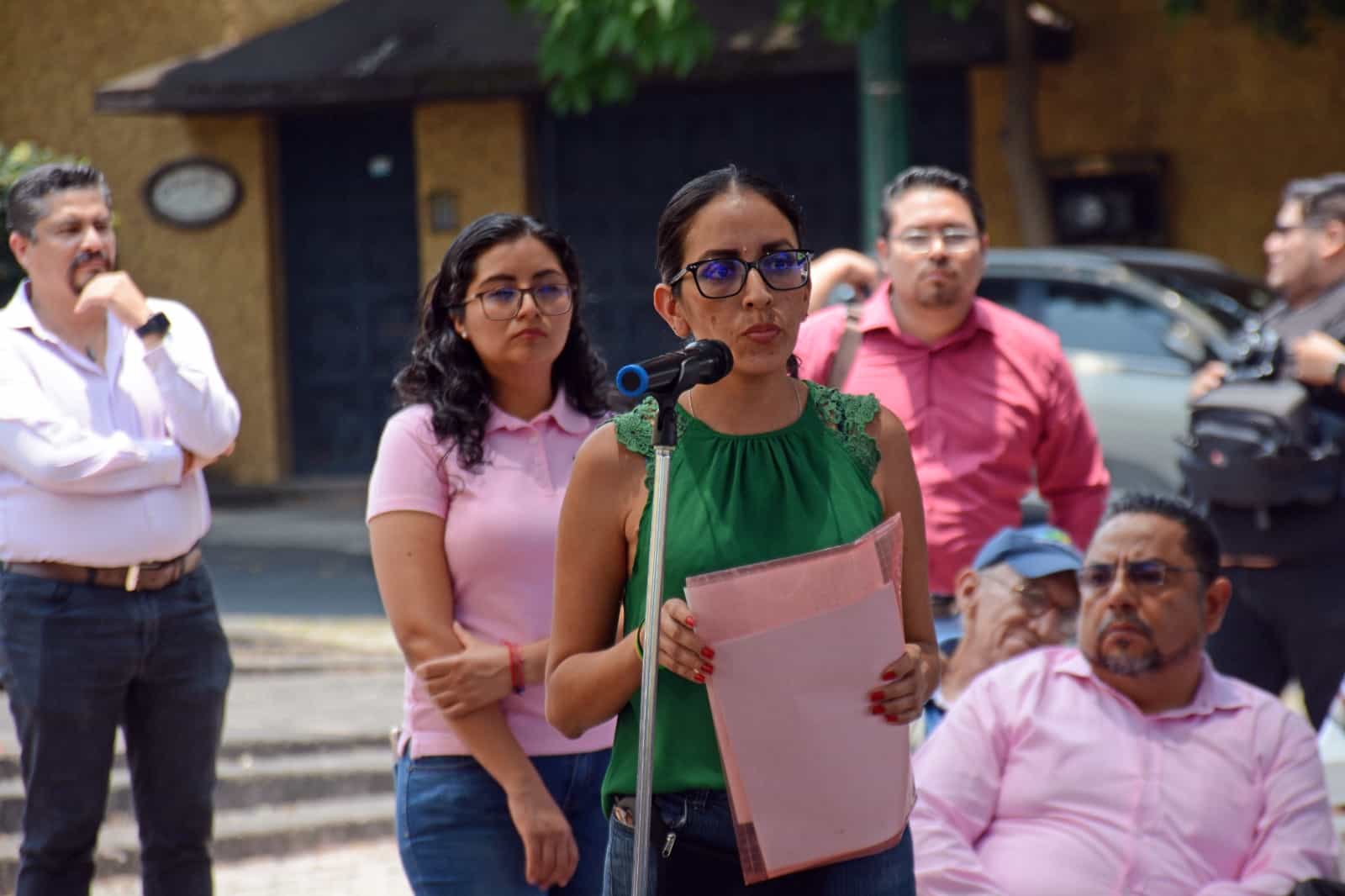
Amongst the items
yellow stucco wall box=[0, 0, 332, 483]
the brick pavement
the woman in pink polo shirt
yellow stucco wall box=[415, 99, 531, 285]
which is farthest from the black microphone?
yellow stucco wall box=[0, 0, 332, 483]

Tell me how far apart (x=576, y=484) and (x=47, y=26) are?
14.8m

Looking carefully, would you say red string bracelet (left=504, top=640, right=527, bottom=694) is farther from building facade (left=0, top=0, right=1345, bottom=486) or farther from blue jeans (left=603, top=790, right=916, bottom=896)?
building facade (left=0, top=0, right=1345, bottom=486)

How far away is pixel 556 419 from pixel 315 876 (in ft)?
11.1

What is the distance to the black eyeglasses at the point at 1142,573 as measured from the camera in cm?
439

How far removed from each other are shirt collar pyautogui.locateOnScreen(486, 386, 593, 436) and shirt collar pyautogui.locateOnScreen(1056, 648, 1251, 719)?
4.13 feet

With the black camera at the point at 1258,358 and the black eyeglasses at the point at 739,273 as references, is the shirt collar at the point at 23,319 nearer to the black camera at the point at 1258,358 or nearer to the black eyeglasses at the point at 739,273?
the black eyeglasses at the point at 739,273

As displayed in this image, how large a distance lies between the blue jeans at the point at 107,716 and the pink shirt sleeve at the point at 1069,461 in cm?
222

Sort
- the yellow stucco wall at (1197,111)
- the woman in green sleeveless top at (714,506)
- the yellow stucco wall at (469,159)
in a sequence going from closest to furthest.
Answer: the woman in green sleeveless top at (714,506) → the yellow stucco wall at (1197,111) → the yellow stucco wall at (469,159)

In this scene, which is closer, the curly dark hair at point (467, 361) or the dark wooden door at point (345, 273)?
the curly dark hair at point (467, 361)

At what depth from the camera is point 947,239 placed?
16.8ft

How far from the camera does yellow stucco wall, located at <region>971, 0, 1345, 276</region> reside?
45.2 feet

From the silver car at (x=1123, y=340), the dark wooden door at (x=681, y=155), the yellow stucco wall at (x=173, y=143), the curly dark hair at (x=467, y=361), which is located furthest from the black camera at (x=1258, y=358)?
the yellow stucco wall at (x=173, y=143)

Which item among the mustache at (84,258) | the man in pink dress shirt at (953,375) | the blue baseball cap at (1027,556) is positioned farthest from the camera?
the man in pink dress shirt at (953,375)

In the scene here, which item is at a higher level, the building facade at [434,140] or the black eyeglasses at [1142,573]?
the building facade at [434,140]
